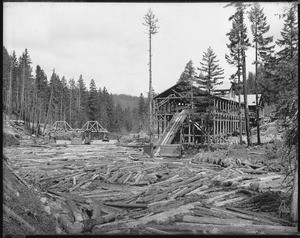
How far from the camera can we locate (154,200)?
1138cm

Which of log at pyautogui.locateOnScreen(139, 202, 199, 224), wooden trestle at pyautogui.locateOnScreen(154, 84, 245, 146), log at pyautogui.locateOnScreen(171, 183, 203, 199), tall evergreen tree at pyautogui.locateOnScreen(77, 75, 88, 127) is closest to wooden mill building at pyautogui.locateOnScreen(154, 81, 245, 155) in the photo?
wooden trestle at pyautogui.locateOnScreen(154, 84, 245, 146)

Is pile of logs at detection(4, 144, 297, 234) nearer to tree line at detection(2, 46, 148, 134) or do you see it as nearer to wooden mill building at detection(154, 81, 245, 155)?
wooden mill building at detection(154, 81, 245, 155)

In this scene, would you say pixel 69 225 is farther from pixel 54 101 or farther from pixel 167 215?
pixel 54 101

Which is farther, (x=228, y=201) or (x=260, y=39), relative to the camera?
(x=260, y=39)

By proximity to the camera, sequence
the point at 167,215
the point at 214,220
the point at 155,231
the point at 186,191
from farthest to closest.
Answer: the point at 186,191, the point at 167,215, the point at 214,220, the point at 155,231

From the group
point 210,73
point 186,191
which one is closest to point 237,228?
point 186,191

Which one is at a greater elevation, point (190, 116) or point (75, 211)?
point (190, 116)

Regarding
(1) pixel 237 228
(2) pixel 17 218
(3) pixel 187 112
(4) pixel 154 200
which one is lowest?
(4) pixel 154 200

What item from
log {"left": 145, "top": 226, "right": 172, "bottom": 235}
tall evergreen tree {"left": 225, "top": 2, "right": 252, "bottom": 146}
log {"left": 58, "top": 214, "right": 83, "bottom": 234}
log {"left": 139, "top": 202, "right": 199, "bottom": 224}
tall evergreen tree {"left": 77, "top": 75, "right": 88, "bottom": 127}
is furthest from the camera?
tall evergreen tree {"left": 77, "top": 75, "right": 88, "bottom": 127}

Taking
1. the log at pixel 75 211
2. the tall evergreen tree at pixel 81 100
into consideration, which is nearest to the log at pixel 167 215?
the log at pixel 75 211

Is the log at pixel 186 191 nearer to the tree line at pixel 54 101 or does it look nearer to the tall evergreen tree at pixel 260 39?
the tall evergreen tree at pixel 260 39

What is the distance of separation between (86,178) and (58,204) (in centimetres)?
594

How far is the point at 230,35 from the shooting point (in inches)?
1156

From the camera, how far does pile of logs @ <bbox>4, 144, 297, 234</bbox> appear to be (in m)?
8.01
